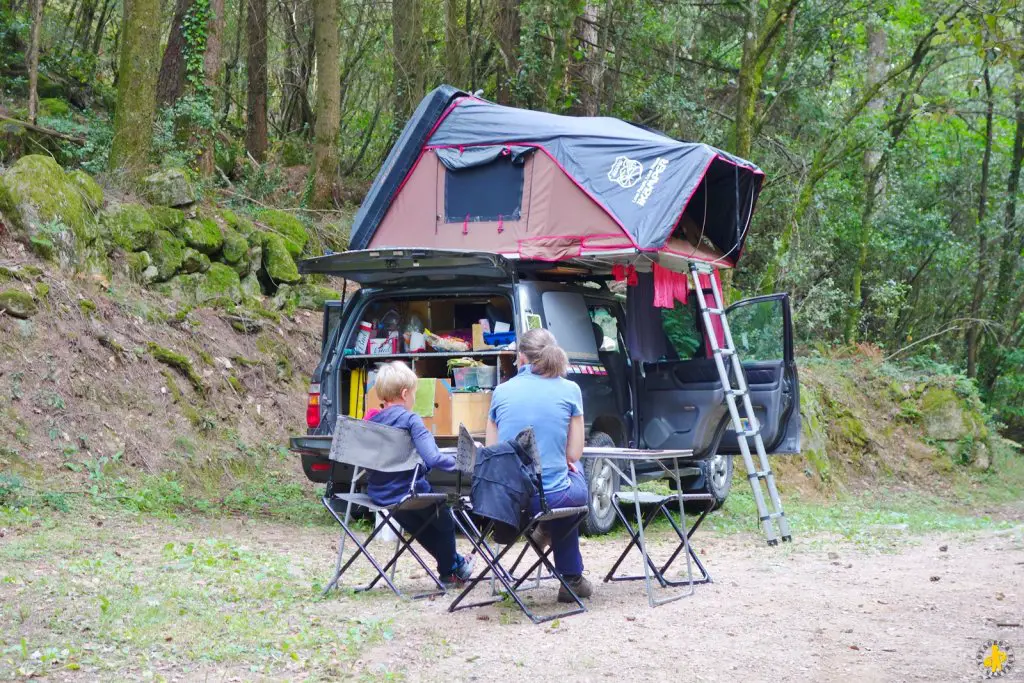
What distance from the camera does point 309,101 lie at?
22344mm

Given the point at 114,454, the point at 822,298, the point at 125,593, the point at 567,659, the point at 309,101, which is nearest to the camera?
the point at 567,659

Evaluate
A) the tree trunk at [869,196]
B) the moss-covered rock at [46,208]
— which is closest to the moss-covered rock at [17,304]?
the moss-covered rock at [46,208]

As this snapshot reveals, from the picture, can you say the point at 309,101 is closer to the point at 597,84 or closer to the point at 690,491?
the point at 597,84

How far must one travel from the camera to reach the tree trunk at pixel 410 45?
16.2m

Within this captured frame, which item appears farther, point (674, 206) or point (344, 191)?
point (344, 191)

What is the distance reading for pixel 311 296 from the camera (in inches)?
514

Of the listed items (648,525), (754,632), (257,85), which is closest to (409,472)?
(648,525)

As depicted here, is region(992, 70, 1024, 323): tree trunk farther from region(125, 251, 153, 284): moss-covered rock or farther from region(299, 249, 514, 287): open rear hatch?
region(125, 251, 153, 284): moss-covered rock

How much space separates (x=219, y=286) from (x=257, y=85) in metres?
8.61

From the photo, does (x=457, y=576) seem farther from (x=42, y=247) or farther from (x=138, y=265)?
(x=138, y=265)

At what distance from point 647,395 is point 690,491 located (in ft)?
6.09

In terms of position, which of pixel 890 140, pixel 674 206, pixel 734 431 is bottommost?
pixel 734 431

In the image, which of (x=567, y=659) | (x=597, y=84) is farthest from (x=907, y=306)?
(x=567, y=659)

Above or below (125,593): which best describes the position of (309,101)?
above
